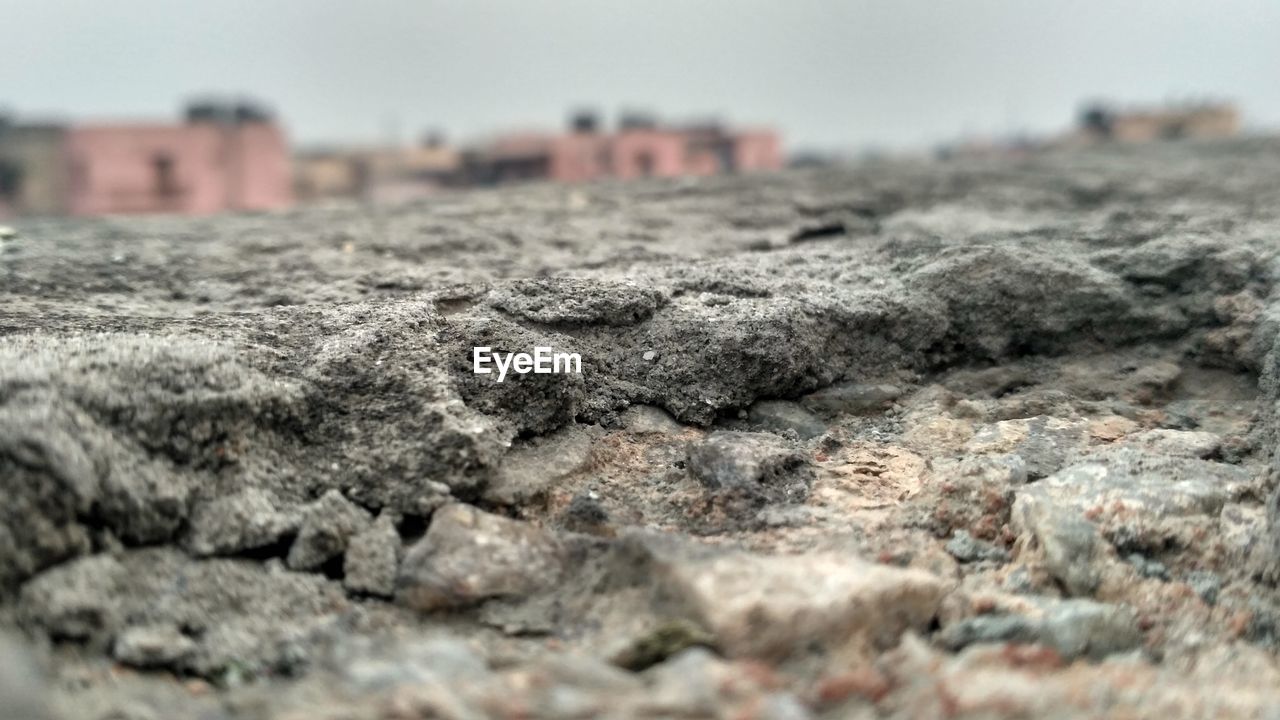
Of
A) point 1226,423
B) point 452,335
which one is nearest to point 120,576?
point 452,335

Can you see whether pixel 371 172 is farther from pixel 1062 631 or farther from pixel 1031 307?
pixel 1062 631

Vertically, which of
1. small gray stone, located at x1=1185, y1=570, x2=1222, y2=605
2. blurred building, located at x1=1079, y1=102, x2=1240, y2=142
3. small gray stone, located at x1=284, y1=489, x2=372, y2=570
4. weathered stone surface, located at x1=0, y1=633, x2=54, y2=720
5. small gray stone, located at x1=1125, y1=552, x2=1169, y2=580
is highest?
blurred building, located at x1=1079, y1=102, x2=1240, y2=142

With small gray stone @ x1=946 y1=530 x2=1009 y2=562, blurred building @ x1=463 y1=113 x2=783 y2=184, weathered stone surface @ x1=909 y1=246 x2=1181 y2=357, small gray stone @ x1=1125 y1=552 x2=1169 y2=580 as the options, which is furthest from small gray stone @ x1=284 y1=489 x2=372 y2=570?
blurred building @ x1=463 y1=113 x2=783 y2=184

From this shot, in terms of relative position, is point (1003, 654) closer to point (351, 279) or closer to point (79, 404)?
point (79, 404)

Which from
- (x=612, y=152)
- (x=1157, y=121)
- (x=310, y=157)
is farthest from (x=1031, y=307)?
(x=310, y=157)

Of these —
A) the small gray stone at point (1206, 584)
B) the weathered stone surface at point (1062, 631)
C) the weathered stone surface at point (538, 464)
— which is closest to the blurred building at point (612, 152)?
the weathered stone surface at point (538, 464)

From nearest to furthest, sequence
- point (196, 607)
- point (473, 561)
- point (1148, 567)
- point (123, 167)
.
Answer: point (196, 607) → point (473, 561) → point (1148, 567) → point (123, 167)

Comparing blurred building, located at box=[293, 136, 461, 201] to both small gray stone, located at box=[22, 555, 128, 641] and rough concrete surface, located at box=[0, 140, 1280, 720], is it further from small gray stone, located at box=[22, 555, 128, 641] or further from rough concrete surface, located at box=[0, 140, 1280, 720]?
small gray stone, located at box=[22, 555, 128, 641]
